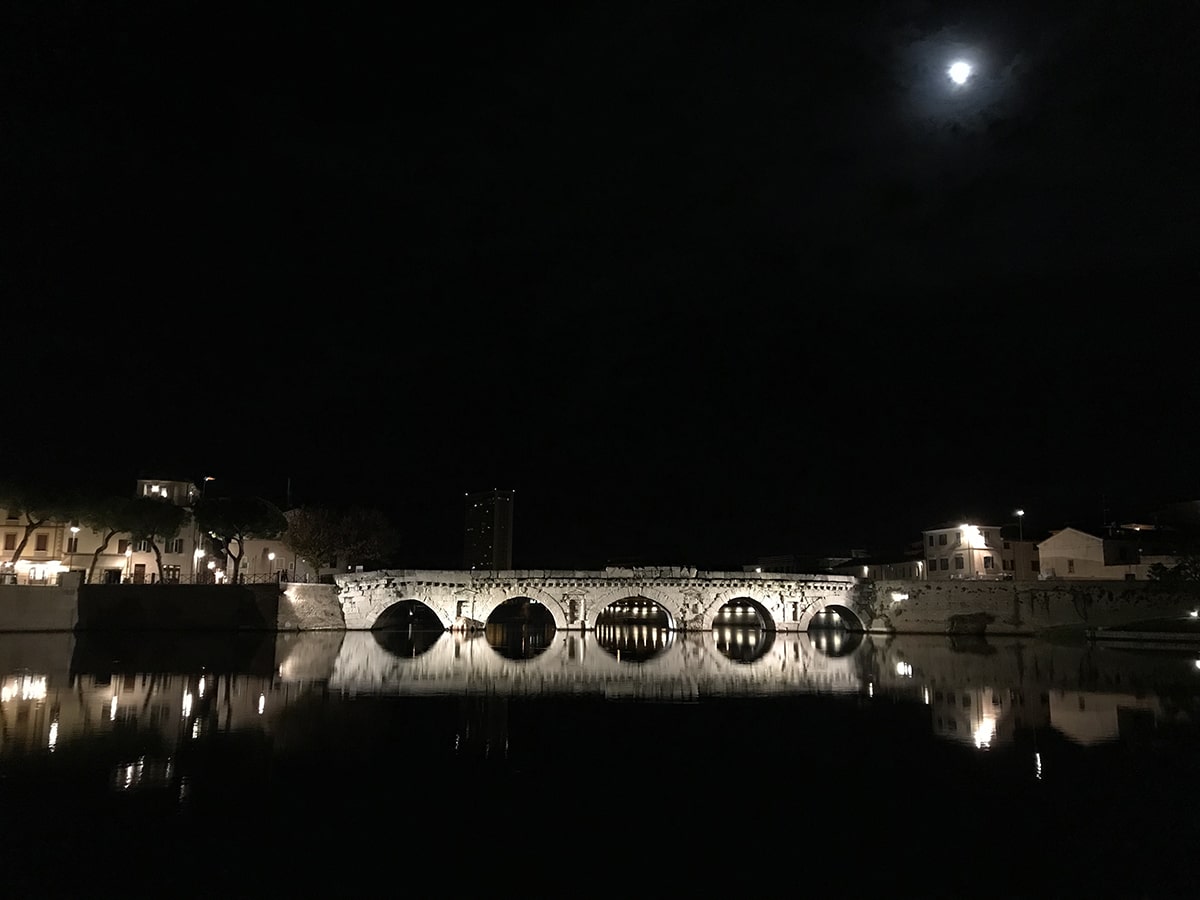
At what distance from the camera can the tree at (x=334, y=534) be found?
61.2 metres

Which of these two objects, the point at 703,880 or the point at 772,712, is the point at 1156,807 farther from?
the point at 772,712

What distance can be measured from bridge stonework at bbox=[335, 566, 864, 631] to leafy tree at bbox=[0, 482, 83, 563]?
16799mm

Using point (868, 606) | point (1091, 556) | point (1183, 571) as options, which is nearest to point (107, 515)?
point (868, 606)

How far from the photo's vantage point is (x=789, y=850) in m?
11.7

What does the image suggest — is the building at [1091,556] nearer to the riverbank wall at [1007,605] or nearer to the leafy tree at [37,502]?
the riverbank wall at [1007,605]

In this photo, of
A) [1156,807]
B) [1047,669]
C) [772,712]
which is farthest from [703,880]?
[1047,669]

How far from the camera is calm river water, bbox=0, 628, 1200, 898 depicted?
10703mm

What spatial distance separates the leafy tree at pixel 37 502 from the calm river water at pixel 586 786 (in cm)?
2588

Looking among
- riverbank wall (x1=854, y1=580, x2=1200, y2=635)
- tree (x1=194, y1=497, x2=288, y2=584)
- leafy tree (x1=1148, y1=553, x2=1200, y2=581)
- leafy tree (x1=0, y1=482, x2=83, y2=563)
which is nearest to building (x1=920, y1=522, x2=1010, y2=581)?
riverbank wall (x1=854, y1=580, x2=1200, y2=635)

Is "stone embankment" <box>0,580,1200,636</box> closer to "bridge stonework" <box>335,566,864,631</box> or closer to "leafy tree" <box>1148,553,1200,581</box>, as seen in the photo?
"leafy tree" <box>1148,553,1200,581</box>

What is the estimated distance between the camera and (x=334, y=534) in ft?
201

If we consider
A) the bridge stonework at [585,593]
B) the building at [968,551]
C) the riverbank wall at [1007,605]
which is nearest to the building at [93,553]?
the bridge stonework at [585,593]

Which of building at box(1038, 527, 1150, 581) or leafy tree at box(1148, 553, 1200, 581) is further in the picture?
building at box(1038, 527, 1150, 581)

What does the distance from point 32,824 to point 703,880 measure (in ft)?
30.3
